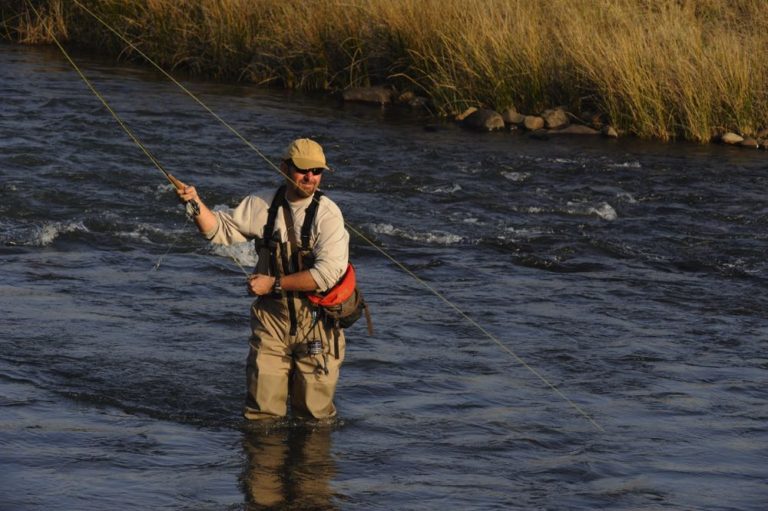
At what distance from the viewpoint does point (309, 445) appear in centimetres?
739

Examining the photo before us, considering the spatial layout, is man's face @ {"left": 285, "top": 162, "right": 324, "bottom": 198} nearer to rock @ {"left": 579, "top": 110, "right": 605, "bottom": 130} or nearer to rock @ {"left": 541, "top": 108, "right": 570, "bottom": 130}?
rock @ {"left": 541, "top": 108, "right": 570, "bottom": 130}

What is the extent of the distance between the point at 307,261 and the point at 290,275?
0.12 m

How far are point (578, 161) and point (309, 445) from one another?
9.26 meters

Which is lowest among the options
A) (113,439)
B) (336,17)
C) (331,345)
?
(113,439)

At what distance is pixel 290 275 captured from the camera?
6.76 m

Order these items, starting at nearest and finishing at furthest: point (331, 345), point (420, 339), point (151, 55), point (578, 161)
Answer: point (331, 345) → point (420, 339) → point (578, 161) → point (151, 55)

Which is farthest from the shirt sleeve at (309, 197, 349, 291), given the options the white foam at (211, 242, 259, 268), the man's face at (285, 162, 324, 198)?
the white foam at (211, 242, 259, 268)

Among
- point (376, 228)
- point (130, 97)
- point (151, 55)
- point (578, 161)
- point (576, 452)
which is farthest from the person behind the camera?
point (151, 55)

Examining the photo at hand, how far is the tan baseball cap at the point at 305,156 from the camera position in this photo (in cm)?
662

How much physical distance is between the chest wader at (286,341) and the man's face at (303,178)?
0.11 m

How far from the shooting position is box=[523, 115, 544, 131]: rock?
17.7 meters

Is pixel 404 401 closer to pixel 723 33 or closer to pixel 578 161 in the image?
pixel 578 161

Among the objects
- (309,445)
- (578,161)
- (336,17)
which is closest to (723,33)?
(578,161)

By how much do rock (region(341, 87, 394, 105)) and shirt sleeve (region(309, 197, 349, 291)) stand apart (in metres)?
12.3
